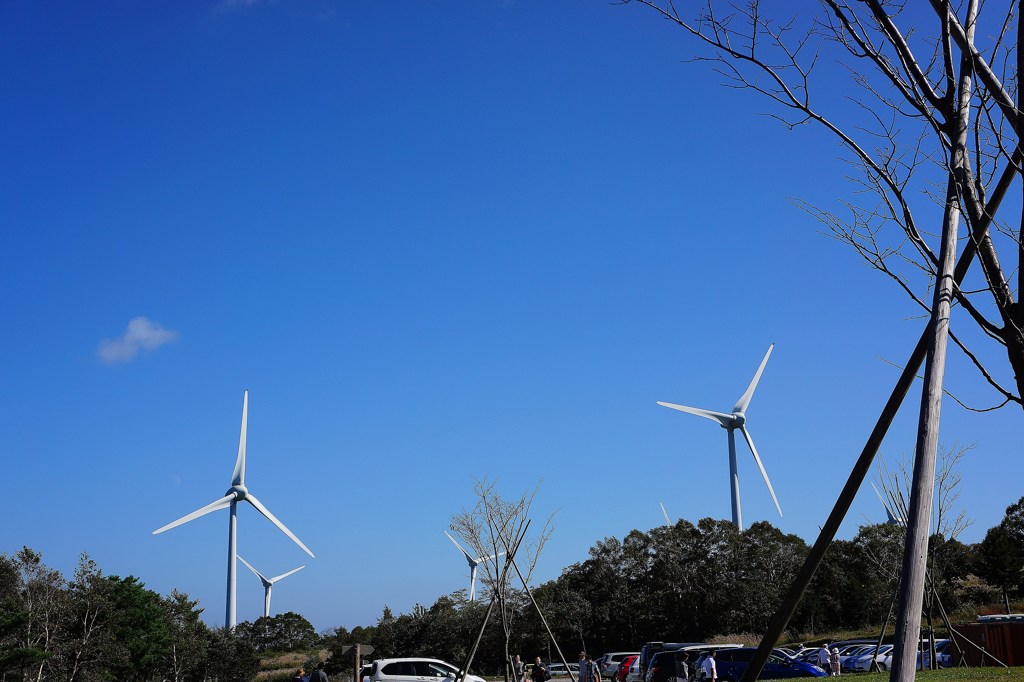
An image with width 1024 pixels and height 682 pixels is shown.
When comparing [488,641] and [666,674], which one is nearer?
[666,674]

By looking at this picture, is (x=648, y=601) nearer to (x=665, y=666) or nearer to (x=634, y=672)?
(x=634, y=672)

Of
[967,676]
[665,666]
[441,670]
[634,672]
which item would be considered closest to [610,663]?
[634,672]

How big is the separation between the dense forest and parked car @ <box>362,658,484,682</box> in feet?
63.5

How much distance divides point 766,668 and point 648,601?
2658 cm

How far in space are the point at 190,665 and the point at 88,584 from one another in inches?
333

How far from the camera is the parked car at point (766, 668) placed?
26281 millimetres

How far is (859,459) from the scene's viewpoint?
4977 millimetres

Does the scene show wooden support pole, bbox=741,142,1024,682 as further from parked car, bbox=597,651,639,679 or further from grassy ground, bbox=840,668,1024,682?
parked car, bbox=597,651,639,679

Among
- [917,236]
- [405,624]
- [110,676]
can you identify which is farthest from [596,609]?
[917,236]

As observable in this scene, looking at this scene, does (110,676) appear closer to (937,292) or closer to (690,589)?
(690,589)

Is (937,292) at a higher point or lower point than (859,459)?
higher

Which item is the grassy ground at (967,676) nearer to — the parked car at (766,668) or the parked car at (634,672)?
the parked car at (766,668)

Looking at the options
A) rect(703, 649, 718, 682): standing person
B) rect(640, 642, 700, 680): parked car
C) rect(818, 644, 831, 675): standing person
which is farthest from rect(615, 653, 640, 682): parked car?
rect(703, 649, 718, 682): standing person

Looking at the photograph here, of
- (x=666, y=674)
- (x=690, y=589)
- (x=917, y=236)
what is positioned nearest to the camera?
(x=917, y=236)
